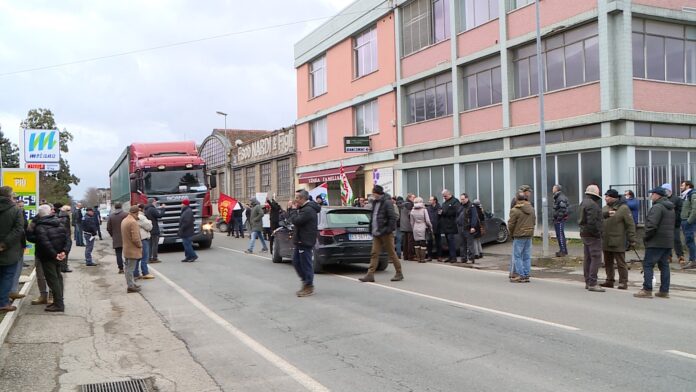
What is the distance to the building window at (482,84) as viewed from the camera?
22.4 meters

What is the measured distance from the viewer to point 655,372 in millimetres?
5191

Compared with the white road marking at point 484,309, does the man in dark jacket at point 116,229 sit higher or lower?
higher

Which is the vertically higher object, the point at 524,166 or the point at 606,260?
the point at 524,166

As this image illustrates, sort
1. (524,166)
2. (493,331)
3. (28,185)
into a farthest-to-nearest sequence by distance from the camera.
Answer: (524,166) < (28,185) < (493,331)

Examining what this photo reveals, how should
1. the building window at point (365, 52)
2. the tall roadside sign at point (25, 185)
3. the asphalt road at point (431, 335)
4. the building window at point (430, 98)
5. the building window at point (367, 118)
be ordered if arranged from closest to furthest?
1. the asphalt road at point (431, 335)
2. the tall roadside sign at point (25, 185)
3. the building window at point (430, 98)
4. the building window at point (367, 118)
5. the building window at point (365, 52)

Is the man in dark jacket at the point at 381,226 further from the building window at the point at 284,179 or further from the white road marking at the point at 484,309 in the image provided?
the building window at the point at 284,179

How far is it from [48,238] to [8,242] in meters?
0.55

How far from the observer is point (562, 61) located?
19.6 meters

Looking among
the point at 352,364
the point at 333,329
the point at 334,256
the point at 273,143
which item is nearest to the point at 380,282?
the point at 334,256

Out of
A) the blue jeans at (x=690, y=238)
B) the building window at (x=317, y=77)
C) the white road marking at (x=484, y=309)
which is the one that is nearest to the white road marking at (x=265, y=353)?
the white road marking at (x=484, y=309)

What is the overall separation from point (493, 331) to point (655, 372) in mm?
2013

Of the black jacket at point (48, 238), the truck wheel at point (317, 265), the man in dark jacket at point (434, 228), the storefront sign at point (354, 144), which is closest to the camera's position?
the black jacket at point (48, 238)

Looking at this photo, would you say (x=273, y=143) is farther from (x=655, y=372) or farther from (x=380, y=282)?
(x=655, y=372)

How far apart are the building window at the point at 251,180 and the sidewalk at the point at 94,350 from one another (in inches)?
1427
